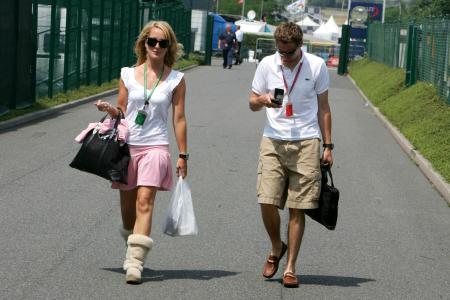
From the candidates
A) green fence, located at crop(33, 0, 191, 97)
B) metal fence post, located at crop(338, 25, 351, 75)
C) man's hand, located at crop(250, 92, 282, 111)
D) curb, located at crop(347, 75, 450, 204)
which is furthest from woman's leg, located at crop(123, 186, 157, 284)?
metal fence post, located at crop(338, 25, 351, 75)

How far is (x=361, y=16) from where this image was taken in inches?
2130

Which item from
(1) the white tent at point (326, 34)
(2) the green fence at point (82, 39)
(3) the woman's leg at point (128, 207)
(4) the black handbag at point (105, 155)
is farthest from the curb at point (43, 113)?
(1) the white tent at point (326, 34)

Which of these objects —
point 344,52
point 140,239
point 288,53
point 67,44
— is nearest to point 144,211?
point 140,239

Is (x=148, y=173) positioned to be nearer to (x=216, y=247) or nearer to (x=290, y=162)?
(x=290, y=162)

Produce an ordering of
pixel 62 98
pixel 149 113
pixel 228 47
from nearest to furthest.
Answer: pixel 149 113 → pixel 62 98 → pixel 228 47

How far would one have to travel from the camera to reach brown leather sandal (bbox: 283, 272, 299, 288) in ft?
23.8

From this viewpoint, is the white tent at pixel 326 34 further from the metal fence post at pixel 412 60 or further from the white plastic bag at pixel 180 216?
the white plastic bag at pixel 180 216

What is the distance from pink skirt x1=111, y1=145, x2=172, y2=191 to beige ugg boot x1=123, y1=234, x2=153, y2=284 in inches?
14.6

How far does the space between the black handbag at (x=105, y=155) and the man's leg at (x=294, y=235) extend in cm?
116

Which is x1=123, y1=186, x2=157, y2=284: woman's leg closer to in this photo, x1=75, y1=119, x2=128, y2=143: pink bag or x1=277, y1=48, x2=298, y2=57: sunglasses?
x1=75, y1=119, x2=128, y2=143: pink bag

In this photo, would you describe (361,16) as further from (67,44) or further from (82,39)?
(67,44)

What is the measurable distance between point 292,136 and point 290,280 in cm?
96

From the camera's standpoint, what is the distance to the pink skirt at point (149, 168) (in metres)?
7.26

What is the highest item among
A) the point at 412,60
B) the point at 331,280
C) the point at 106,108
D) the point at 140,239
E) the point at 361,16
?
the point at 361,16
